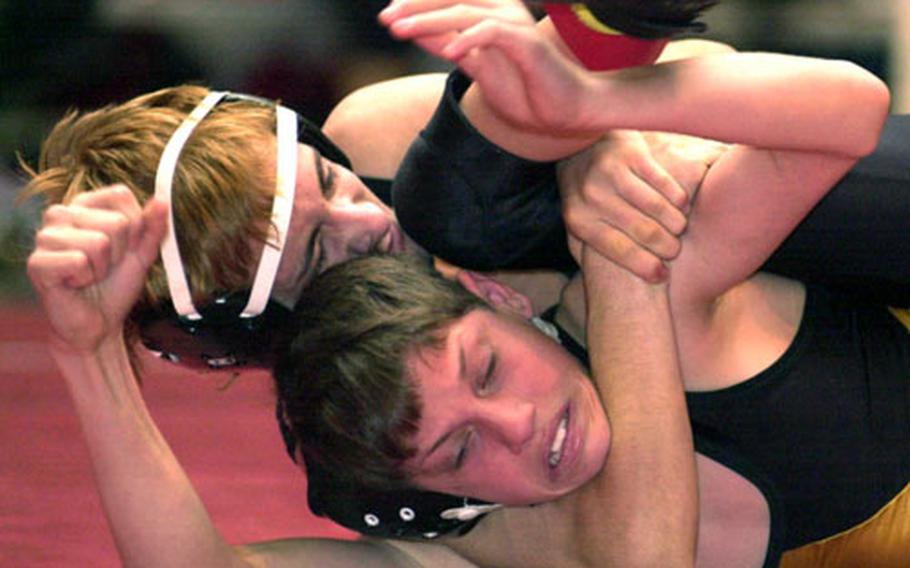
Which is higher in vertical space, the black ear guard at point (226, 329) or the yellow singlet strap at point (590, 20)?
the yellow singlet strap at point (590, 20)

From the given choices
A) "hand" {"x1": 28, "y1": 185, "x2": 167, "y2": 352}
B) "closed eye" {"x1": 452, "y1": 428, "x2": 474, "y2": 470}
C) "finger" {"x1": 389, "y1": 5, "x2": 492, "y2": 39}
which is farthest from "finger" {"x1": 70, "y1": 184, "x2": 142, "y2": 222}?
"closed eye" {"x1": 452, "y1": 428, "x2": 474, "y2": 470}

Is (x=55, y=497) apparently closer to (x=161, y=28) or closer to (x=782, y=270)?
(x=161, y=28)

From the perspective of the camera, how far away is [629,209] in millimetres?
1406

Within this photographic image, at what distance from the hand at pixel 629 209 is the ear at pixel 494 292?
12cm

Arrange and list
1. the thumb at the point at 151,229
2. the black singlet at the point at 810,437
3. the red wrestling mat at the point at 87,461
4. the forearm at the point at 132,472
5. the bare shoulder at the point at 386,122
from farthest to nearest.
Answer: the red wrestling mat at the point at 87,461, the bare shoulder at the point at 386,122, the black singlet at the point at 810,437, the forearm at the point at 132,472, the thumb at the point at 151,229

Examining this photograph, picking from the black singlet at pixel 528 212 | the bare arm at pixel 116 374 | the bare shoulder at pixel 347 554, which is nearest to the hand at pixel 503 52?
the black singlet at pixel 528 212

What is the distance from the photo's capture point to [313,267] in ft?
5.05

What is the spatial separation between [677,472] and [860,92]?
36 cm

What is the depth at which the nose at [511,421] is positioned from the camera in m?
1.39

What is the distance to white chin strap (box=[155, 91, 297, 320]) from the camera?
4.92 ft

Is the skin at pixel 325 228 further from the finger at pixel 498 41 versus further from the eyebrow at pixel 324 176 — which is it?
the finger at pixel 498 41

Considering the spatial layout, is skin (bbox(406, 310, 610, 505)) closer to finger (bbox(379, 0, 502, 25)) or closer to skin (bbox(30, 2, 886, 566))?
skin (bbox(30, 2, 886, 566))

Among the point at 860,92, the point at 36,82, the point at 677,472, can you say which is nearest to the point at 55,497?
the point at 36,82

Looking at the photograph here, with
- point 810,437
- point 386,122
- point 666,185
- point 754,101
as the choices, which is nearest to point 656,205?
point 666,185
